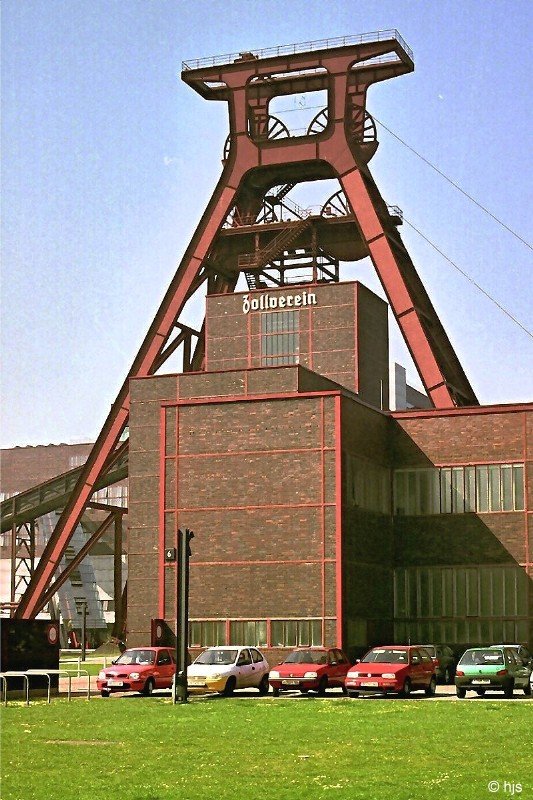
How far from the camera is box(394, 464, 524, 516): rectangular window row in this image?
168 feet

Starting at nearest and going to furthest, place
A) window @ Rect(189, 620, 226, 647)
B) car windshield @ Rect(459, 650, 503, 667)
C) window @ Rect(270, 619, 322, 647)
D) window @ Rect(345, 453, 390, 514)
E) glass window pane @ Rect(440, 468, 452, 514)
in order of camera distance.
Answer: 1. car windshield @ Rect(459, 650, 503, 667)
2. window @ Rect(270, 619, 322, 647)
3. window @ Rect(189, 620, 226, 647)
4. window @ Rect(345, 453, 390, 514)
5. glass window pane @ Rect(440, 468, 452, 514)

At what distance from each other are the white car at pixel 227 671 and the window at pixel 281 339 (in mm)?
25520

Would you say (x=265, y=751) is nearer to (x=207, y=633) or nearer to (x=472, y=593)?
(x=207, y=633)

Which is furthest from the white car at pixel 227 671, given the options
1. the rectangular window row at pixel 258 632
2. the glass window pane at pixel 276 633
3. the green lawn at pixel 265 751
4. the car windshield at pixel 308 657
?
the glass window pane at pixel 276 633

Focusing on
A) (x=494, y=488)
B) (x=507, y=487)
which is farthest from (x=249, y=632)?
(x=507, y=487)

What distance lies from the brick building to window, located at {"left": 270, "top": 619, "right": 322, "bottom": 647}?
0.16 ft

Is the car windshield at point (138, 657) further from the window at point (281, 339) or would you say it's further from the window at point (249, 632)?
the window at point (281, 339)

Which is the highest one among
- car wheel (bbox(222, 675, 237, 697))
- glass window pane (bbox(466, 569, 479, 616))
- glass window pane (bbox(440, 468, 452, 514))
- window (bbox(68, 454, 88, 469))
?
window (bbox(68, 454, 88, 469))

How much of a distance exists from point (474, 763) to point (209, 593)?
102 ft

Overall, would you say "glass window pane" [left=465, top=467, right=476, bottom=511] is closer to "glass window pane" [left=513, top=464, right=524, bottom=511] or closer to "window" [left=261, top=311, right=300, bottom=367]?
"glass window pane" [left=513, top=464, right=524, bottom=511]

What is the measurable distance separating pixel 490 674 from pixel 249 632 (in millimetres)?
14962

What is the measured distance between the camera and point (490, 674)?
3453 centimetres

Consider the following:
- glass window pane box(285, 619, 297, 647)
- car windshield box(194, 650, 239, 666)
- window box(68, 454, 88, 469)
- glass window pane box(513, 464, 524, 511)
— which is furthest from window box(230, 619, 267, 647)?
window box(68, 454, 88, 469)

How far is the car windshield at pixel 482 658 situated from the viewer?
115ft
